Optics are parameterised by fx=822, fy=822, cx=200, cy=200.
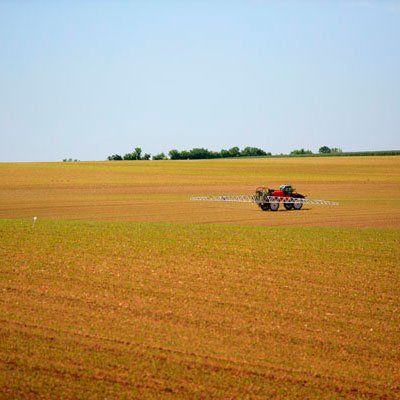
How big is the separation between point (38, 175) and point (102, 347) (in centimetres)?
7317

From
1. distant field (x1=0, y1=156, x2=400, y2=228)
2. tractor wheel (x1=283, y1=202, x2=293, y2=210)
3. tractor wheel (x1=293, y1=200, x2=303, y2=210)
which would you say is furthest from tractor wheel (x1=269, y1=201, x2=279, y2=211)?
tractor wheel (x1=293, y1=200, x2=303, y2=210)

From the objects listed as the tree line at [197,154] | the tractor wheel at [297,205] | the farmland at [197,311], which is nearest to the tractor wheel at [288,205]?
the tractor wheel at [297,205]

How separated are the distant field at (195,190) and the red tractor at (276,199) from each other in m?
0.75

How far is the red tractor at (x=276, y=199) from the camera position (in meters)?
45.2

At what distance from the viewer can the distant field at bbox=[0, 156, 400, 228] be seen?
1587 inches

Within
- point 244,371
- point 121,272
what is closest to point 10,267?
point 121,272

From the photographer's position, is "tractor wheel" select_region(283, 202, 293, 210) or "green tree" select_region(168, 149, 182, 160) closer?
"tractor wheel" select_region(283, 202, 293, 210)

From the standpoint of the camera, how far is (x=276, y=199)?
4544 centimetres

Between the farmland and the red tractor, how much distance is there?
10.1m

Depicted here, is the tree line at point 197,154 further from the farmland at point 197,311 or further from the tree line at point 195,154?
the farmland at point 197,311

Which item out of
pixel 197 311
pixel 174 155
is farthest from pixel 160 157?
pixel 197 311

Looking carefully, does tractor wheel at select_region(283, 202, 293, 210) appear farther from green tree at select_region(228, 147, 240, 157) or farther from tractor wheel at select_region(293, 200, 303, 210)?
green tree at select_region(228, 147, 240, 157)

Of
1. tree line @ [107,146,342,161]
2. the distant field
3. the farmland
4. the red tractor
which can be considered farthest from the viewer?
tree line @ [107,146,342,161]

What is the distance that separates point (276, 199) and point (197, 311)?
2960cm
